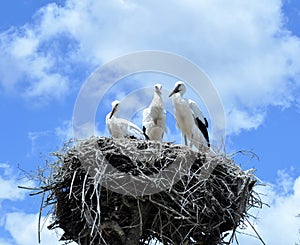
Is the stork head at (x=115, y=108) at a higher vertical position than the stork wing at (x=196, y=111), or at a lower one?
higher

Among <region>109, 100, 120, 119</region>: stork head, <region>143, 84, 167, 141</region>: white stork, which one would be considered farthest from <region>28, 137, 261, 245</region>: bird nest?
<region>109, 100, 120, 119</region>: stork head

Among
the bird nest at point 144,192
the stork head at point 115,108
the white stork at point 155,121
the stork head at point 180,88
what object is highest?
the stork head at point 115,108

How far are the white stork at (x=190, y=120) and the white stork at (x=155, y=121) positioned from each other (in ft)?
0.88

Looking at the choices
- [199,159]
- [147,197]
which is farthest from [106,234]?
[199,159]

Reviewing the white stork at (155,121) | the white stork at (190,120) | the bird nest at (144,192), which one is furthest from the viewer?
the white stork at (190,120)

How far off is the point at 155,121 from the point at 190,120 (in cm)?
57

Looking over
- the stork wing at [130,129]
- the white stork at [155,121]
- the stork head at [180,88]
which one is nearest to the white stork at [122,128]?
the stork wing at [130,129]

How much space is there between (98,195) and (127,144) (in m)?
0.81

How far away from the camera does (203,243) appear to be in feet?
29.2

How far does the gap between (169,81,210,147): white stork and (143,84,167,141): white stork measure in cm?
27

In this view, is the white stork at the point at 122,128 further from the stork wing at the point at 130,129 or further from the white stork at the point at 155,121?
the white stork at the point at 155,121

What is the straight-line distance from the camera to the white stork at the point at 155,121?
11156 millimetres

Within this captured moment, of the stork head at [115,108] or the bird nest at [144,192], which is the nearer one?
the bird nest at [144,192]

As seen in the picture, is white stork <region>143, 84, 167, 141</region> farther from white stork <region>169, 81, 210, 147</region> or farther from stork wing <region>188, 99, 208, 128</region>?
stork wing <region>188, 99, 208, 128</region>
